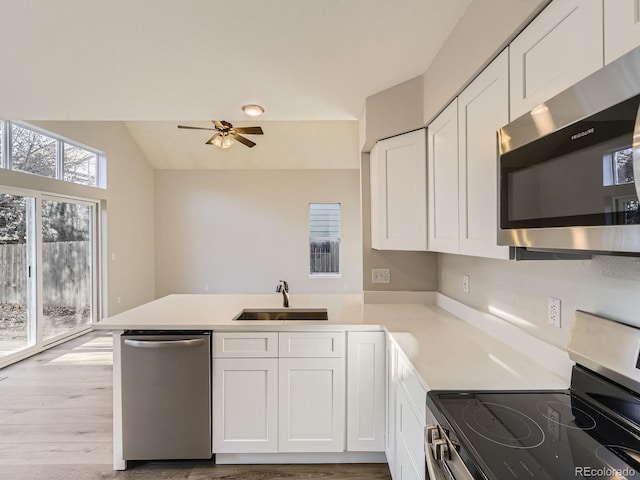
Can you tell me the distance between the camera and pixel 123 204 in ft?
18.9

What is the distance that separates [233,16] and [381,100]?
1107 millimetres

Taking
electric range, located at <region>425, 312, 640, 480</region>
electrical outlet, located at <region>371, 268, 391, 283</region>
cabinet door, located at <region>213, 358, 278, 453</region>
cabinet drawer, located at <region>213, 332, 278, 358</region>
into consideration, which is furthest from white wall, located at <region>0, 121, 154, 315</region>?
electric range, located at <region>425, 312, 640, 480</region>

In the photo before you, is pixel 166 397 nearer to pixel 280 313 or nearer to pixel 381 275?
pixel 280 313

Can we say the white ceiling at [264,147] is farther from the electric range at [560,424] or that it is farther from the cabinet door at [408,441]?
the electric range at [560,424]

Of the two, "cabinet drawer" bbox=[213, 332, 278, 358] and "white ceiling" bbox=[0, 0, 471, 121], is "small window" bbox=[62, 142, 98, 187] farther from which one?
"cabinet drawer" bbox=[213, 332, 278, 358]

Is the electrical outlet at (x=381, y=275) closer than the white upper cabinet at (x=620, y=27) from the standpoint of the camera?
No

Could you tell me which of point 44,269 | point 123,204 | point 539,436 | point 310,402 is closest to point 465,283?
point 310,402

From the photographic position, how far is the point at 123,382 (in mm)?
1936

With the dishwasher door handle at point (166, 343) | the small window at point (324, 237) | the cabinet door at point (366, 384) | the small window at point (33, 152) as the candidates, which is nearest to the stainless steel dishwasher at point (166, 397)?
the dishwasher door handle at point (166, 343)

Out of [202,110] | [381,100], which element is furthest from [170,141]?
[381,100]

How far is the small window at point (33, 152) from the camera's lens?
3.79m

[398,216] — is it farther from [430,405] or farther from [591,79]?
[591,79]

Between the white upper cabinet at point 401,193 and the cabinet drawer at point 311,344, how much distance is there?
729 mm

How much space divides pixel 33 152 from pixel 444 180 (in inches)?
188
